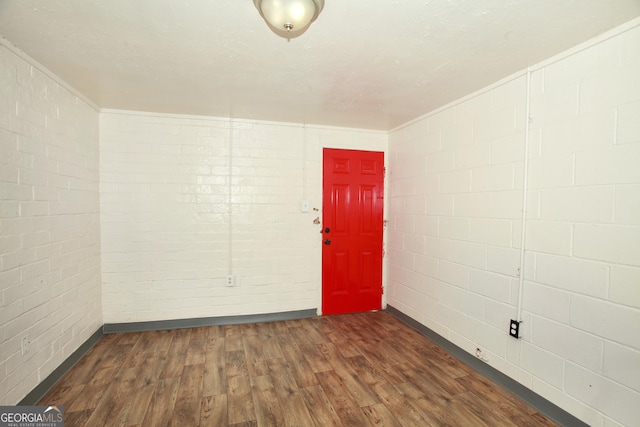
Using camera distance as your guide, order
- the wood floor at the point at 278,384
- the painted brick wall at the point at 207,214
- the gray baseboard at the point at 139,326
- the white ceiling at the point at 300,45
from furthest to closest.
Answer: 1. the painted brick wall at the point at 207,214
2. the gray baseboard at the point at 139,326
3. the wood floor at the point at 278,384
4. the white ceiling at the point at 300,45

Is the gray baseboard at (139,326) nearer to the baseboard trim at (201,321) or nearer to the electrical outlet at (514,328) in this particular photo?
the baseboard trim at (201,321)

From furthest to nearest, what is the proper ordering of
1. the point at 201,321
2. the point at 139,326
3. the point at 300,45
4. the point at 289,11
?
the point at 201,321 < the point at 139,326 < the point at 300,45 < the point at 289,11

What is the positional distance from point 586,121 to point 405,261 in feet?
6.98

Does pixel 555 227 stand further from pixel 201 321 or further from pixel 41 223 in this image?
pixel 41 223

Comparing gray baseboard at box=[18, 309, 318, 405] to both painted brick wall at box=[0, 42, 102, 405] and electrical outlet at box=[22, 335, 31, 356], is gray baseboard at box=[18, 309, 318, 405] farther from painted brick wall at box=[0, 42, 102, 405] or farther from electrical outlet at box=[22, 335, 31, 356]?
electrical outlet at box=[22, 335, 31, 356]

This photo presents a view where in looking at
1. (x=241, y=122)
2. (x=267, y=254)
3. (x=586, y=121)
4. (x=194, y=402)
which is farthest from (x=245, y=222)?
(x=586, y=121)

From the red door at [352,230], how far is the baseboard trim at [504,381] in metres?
0.76

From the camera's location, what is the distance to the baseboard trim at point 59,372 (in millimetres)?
1918

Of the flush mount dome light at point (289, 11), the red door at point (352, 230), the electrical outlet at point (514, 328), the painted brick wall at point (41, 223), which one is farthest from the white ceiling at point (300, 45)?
the electrical outlet at point (514, 328)

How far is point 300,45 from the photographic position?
172 centimetres

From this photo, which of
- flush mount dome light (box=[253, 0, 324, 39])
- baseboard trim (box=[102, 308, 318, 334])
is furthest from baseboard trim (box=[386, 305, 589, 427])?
flush mount dome light (box=[253, 0, 324, 39])

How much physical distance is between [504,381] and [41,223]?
365 cm

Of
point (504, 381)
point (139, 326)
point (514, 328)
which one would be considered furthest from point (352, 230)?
point (139, 326)

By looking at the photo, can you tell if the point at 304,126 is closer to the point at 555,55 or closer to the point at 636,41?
the point at 555,55
